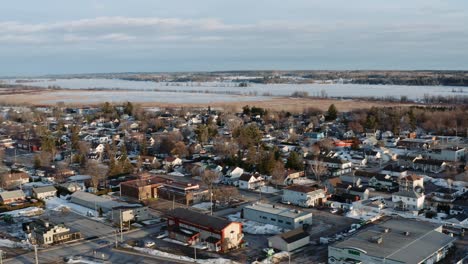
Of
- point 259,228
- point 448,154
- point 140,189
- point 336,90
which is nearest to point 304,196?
point 259,228

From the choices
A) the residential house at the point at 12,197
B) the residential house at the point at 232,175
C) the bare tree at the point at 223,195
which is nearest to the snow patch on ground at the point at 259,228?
the bare tree at the point at 223,195

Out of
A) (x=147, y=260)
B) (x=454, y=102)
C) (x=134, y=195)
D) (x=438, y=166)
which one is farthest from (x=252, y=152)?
(x=454, y=102)

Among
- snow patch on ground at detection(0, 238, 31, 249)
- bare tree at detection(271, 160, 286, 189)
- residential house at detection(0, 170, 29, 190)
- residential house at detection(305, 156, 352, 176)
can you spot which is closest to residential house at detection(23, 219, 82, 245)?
snow patch on ground at detection(0, 238, 31, 249)

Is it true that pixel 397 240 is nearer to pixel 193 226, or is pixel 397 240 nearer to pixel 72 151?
pixel 193 226

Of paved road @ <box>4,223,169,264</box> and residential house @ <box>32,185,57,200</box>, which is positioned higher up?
residential house @ <box>32,185,57,200</box>

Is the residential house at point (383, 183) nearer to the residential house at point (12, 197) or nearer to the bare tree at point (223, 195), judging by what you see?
the bare tree at point (223, 195)

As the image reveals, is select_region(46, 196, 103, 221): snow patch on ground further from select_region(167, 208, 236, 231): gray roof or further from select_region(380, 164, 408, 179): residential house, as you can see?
select_region(380, 164, 408, 179): residential house
